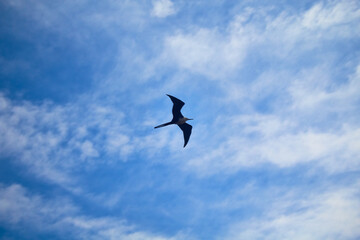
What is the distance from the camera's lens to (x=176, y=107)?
27.6 metres

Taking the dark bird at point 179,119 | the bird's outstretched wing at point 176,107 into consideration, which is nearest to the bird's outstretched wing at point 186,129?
the dark bird at point 179,119

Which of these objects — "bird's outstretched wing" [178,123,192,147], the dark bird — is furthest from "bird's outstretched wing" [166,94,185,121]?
"bird's outstretched wing" [178,123,192,147]

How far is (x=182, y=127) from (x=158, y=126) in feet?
10.6

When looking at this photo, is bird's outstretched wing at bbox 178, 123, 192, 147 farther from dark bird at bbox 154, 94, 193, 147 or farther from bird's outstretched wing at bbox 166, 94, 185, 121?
bird's outstretched wing at bbox 166, 94, 185, 121

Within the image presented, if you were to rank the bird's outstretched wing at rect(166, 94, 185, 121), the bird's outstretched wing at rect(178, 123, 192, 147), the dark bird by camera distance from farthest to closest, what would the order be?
the bird's outstretched wing at rect(178, 123, 192, 147), the dark bird, the bird's outstretched wing at rect(166, 94, 185, 121)

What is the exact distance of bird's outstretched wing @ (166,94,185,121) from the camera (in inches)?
1049

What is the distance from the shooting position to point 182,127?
3020cm

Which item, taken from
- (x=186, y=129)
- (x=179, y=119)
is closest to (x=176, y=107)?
(x=179, y=119)

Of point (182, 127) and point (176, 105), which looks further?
point (182, 127)

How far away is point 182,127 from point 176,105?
3727 millimetres

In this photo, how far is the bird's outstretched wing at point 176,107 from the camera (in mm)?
26656

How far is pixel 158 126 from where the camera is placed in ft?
92.7

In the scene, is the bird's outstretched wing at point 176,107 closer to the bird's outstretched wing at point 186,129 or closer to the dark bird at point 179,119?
the dark bird at point 179,119

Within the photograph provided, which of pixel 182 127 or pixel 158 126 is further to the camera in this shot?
pixel 182 127
